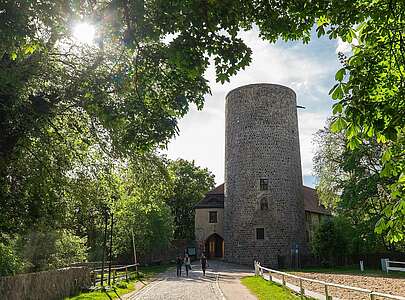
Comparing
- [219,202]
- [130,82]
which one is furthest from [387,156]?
[219,202]

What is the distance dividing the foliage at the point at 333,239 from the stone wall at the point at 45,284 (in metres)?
21.0

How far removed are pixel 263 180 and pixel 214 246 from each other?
11.1m

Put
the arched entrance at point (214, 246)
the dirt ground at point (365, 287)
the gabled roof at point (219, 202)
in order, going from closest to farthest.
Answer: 1. the dirt ground at point (365, 287)
2. the arched entrance at point (214, 246)
3. the gabled roof at point (219, 202)

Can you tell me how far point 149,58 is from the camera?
295 inches

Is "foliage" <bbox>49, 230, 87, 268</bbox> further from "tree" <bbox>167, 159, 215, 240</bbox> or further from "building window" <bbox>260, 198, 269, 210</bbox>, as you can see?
"tree" <bbox>167, 159, 215, 240</bbox>

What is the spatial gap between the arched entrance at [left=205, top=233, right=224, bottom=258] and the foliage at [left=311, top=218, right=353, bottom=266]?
1381 centimetres

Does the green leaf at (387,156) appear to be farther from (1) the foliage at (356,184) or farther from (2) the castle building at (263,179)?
(2) the castle building at (263,179)

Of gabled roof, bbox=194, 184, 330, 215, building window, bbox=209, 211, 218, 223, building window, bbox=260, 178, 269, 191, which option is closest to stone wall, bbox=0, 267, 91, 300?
building window, bbox=260, 178, 269, 191

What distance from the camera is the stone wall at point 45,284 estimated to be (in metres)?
10.7

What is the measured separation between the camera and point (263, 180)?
3738 cm

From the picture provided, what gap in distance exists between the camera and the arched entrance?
4328 centimetres

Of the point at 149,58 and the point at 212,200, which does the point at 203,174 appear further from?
the point at 149,58

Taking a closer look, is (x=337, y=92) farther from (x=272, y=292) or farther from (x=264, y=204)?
(x=264, y=204)

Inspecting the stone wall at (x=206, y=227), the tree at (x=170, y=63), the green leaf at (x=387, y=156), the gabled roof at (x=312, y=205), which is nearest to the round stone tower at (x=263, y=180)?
the stone wall at (x=206, y=227)
